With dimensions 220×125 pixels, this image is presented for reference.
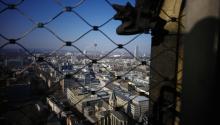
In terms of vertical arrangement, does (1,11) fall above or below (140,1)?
below

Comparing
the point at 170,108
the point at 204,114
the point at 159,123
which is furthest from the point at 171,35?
the point at 204,114

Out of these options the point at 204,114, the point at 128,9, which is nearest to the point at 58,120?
the point at 128,9

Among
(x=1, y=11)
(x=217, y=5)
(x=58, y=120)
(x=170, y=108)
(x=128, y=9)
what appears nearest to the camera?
(x=217, y=5)

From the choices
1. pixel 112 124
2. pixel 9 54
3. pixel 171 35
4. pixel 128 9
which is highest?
pixel 128 9

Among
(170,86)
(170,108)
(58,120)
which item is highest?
(170,86)

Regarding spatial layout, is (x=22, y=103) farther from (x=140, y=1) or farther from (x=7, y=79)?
(x=140, y=1)

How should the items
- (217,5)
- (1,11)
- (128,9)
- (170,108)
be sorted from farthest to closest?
(170,108)
(128,9)
(1,11)
(217,5)

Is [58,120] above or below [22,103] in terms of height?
below

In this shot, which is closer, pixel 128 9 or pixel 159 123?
pixel 128 9

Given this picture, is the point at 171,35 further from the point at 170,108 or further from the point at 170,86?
the point at 170,108
